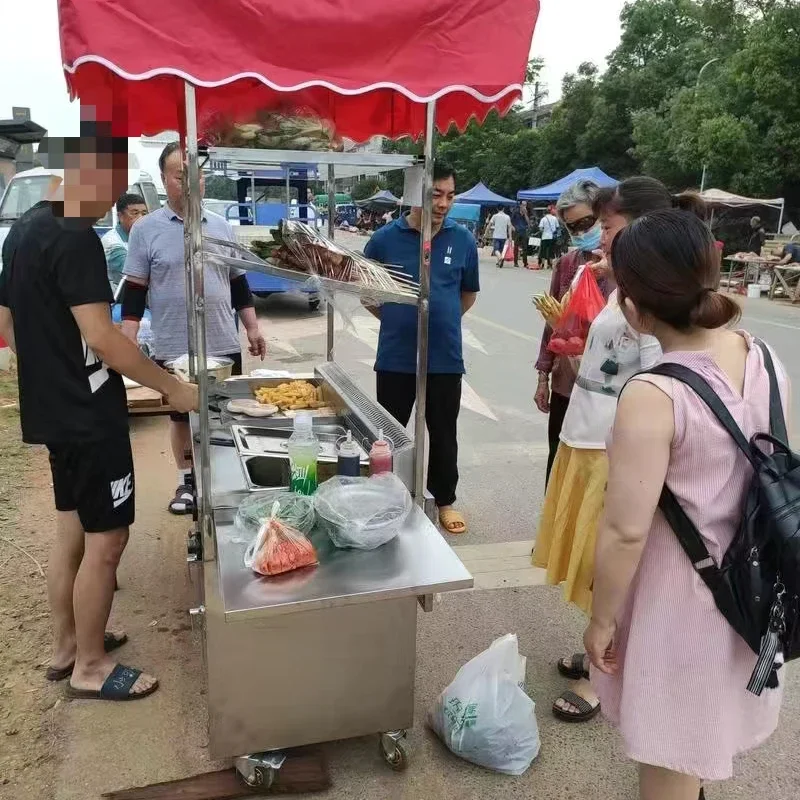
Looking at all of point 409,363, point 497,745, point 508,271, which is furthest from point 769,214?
point 497,745

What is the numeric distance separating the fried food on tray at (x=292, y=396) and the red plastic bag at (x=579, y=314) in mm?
1156

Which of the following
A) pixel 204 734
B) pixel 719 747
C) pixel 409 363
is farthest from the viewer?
pixel 409 363

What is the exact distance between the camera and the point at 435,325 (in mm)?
3764

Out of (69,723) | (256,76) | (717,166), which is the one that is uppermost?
(717,166)

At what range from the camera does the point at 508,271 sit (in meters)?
20.6

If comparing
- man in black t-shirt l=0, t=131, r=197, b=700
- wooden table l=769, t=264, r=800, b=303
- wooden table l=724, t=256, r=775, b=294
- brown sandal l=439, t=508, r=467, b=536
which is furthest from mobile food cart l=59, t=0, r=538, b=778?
wooden table l=724, t=256, r=775, b=294

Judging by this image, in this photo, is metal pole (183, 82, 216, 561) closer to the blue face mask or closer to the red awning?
the red awning

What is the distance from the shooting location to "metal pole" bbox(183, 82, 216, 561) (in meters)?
1.93

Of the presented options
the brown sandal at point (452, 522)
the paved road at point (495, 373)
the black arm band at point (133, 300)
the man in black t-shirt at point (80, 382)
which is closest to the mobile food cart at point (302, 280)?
the man in black t-shirt at point (80, 382)

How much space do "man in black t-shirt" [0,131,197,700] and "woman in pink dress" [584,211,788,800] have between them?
1.53m

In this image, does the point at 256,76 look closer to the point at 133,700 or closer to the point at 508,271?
the point at 133,700

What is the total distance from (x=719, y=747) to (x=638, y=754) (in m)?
0.18

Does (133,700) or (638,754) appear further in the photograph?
(133,700)

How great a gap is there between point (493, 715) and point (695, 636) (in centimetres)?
94
